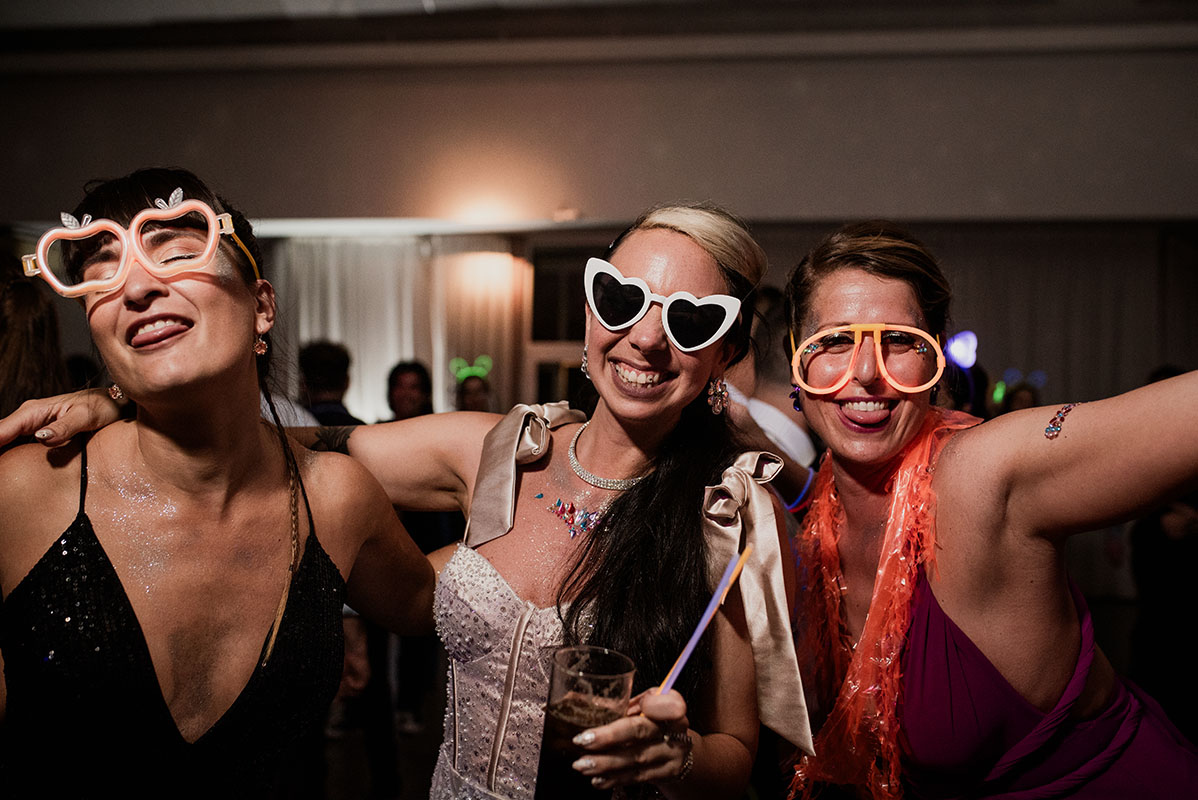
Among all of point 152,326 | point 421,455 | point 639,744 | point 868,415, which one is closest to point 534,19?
point 421,455

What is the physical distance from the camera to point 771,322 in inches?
116

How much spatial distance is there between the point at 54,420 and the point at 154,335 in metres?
0.27

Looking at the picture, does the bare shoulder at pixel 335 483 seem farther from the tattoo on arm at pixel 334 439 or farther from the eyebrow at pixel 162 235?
the eyebrow at pixel 162 235

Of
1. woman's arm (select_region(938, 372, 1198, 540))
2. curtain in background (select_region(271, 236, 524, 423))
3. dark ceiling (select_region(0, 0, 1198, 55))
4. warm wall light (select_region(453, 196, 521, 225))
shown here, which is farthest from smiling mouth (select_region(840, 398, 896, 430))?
curtain in background (select_region(271, 236, 524, 423))

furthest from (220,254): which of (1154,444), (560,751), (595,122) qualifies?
(595,122)

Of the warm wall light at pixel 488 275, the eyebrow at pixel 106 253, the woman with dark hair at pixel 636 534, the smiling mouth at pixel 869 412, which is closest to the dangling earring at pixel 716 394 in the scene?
the woman with dark hair at pixel 636 534

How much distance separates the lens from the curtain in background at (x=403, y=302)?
8.22 meters

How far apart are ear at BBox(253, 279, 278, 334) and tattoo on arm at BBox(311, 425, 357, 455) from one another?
0.41 meters

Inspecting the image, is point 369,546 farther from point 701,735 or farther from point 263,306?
point 701,735

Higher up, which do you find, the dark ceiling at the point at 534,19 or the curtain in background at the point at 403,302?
the dark ceiling at the point at 534,19

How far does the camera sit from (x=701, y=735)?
4.88 ft

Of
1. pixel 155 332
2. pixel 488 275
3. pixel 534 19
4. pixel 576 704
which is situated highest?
pixel 534 19

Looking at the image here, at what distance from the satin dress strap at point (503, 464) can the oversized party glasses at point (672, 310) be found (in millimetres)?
250

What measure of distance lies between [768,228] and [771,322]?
16.0 feet
